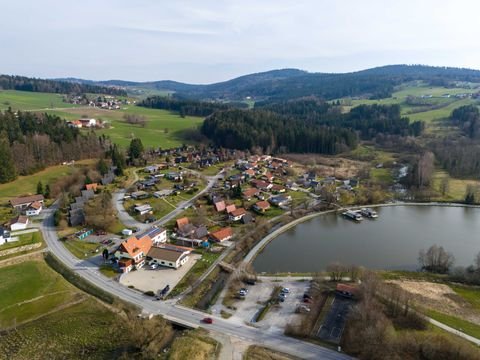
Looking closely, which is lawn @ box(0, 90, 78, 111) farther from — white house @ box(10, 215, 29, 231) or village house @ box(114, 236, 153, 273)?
village house @ box(114, 236, 153, 273)

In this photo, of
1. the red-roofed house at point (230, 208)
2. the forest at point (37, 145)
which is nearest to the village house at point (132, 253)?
the red-roofed house at point (230, 208)

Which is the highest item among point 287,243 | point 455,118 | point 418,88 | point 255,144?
point 418,88

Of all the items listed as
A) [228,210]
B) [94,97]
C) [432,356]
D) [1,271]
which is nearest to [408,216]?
[228,210]

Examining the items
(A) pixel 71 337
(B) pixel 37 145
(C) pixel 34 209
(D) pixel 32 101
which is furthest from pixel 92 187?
(D) pixel 32 101

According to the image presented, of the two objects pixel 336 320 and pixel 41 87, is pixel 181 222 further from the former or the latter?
pixel 41 87

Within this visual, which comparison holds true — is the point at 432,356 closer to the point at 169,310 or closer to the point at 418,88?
the point at 169,310

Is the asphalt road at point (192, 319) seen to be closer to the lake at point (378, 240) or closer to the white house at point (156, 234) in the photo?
the white house at point (156, 234)

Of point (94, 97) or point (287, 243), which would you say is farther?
point (94, 97)

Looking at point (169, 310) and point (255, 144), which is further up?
point (255, 144)
